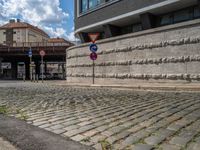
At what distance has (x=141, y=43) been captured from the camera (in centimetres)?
1797

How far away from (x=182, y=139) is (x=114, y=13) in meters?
20.6

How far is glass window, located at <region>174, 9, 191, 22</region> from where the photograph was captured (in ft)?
63.0

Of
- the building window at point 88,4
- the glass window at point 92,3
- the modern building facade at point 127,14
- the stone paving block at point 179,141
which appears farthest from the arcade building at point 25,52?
the stone paving block at point 179,141

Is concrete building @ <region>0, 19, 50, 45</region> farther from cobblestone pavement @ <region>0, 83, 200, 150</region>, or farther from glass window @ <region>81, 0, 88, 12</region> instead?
cobblestone pavement @ <region>0, 83, 200, 150</region>

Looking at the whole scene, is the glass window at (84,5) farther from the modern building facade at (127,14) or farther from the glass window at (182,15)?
the glass window at (182,15)

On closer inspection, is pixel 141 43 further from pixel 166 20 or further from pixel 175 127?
pixel 175 127

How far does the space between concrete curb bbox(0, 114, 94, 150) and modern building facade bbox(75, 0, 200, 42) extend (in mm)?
15412

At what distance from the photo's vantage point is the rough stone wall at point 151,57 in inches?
574

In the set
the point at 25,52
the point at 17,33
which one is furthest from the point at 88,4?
the point at 17,33

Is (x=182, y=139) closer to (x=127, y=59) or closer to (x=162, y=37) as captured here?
(x=162, y=37)

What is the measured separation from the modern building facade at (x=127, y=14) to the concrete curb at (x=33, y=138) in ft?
50.6

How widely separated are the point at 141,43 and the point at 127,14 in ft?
17.1

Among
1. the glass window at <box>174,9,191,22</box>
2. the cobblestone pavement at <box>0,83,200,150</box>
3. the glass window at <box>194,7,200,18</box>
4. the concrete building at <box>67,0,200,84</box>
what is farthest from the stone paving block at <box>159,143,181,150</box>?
the glass window at <box>174,9,191,22</box>

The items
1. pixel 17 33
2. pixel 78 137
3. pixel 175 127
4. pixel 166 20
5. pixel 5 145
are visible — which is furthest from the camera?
pixel 17 33
